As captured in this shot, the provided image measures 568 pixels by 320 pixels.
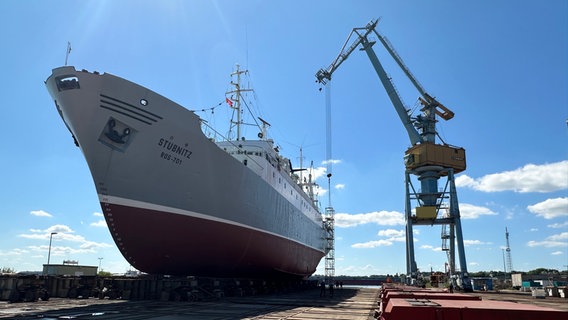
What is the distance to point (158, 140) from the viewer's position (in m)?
16.3

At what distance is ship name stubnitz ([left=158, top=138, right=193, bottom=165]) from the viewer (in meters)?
16.5

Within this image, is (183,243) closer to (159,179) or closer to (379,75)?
(159,179)

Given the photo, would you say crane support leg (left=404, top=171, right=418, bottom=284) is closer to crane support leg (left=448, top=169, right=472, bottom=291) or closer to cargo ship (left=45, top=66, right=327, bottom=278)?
crane support leg (left=448, top=169, right=472, bottom=291)

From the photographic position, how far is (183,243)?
1738 centimetres

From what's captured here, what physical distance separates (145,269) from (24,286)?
5086 mm

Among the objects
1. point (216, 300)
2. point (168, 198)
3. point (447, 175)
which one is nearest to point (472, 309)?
point (168, 198)

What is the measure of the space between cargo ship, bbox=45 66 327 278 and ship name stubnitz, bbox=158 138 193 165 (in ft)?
0.13

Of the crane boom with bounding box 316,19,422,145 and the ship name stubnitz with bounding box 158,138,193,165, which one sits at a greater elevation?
the crane boom with bounding box 316,19,422,145

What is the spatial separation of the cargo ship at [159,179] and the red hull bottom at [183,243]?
4 centimetres

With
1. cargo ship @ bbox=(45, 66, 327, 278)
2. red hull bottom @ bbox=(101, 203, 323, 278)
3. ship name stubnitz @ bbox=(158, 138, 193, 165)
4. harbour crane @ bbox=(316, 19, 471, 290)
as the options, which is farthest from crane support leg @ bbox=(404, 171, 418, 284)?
ship name stubnitz @ bbox=(158, 138, 193, 165)

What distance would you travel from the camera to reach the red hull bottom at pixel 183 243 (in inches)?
630

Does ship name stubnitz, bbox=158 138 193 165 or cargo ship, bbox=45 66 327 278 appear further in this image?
ship name stubnitz, bbox=158 138 193 165

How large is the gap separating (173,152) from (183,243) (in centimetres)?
389

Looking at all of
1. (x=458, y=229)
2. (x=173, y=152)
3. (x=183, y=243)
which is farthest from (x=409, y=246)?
(x=173, y=152)
